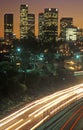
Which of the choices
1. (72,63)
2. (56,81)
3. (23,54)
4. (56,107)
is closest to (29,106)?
(56,107)

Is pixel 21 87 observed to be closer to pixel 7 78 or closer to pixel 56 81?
pixel 7 78

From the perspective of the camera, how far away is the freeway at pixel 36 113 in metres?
36.6

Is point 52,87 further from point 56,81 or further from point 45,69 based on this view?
point 45,69

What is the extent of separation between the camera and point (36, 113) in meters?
43.8

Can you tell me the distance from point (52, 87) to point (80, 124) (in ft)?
111

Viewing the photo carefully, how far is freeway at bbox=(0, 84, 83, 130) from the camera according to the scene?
120ft

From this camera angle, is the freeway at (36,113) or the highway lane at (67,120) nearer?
the freeway at (36,113)

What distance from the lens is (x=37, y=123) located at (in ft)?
125

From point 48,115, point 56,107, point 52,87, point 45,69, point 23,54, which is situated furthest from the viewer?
point 23,54

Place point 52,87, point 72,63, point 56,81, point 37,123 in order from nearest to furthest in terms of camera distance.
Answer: point 37,123, point 52,87, point 56,81, point 72,63

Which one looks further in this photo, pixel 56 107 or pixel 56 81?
pixel 56 81

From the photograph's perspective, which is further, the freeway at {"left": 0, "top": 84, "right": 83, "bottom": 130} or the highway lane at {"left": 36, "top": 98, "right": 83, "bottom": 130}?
the highway lane at {"left": 36, "top": 98, "right": 83, "bottom": 130}

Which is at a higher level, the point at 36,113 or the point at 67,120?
the point at 36,113

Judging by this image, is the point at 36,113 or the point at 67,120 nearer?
the point at 67,120
